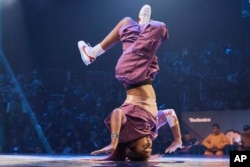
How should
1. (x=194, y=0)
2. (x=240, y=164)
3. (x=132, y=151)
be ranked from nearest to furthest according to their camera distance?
(x=240, y=164)
(x=132, y=151)
(x=194, y=0)

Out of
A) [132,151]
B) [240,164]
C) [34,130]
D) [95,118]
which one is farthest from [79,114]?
[240,164]

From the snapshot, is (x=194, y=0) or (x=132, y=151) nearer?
(x=132, y=151)

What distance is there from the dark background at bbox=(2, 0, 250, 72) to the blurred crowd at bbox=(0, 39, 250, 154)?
16cm

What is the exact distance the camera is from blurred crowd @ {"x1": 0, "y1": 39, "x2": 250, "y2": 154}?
6000mm

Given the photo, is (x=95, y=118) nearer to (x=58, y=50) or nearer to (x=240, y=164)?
(x=58, y=50)

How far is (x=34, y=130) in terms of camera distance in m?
6.04

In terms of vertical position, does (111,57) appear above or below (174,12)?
below

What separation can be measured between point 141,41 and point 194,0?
457 cm

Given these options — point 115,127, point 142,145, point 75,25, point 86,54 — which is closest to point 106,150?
point 115,127

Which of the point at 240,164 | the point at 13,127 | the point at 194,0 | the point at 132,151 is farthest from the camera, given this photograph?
the point at 194,0

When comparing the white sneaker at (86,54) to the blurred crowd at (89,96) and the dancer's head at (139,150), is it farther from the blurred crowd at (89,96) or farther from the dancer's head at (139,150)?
the blurred crowd at (89,96)

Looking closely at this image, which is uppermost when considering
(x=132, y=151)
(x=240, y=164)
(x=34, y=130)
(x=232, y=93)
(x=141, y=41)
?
(x=141, y=41)

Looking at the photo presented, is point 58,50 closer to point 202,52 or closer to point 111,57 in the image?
point 111,57

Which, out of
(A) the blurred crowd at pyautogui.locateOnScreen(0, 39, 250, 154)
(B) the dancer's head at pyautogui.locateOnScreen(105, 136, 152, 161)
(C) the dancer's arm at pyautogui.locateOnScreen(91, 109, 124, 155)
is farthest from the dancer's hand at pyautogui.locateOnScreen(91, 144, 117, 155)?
(A) the blurred crowd at pyautogui.locateOnScreen(0, 39, 250, 154)
